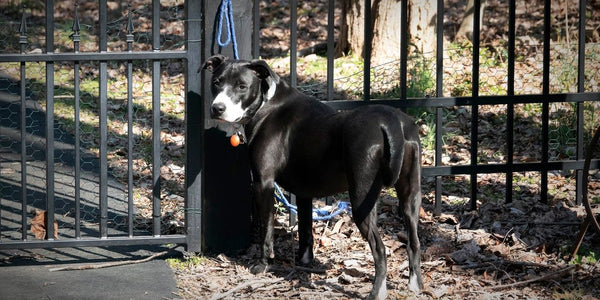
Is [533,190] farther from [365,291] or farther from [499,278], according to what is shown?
[365,291]

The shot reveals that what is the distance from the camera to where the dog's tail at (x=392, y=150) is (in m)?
4.75

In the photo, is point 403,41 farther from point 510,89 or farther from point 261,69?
point 261,69

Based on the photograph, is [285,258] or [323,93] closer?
[285,258]

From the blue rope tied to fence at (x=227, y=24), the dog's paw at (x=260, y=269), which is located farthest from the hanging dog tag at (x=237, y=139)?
the dog's paw at (x=260, y=269)

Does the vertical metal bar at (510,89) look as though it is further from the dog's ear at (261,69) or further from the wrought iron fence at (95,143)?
the wrought iron fence at (95,143)

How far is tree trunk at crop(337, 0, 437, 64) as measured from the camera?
9.89 metres

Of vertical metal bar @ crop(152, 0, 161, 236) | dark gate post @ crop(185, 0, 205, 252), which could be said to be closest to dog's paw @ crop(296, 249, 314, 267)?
dark gate post @ crop(185, 0, 205, 252)

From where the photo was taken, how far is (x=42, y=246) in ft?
18.3

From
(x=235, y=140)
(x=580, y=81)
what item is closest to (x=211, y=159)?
(x=235, y=140)

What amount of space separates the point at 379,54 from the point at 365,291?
552 centimetres

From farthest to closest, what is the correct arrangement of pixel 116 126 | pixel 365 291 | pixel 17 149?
1. pixel 116 126
2. pixel 17 149
3. pixel 365 291

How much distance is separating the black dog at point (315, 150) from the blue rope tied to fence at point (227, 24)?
24 centimetres

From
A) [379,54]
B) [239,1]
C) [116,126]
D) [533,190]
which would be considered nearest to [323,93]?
[379,54]

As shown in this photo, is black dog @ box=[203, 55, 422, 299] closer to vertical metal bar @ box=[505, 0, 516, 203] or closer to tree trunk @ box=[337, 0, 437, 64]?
vertical metal bar @ box=[505, 0, 516, 203]
